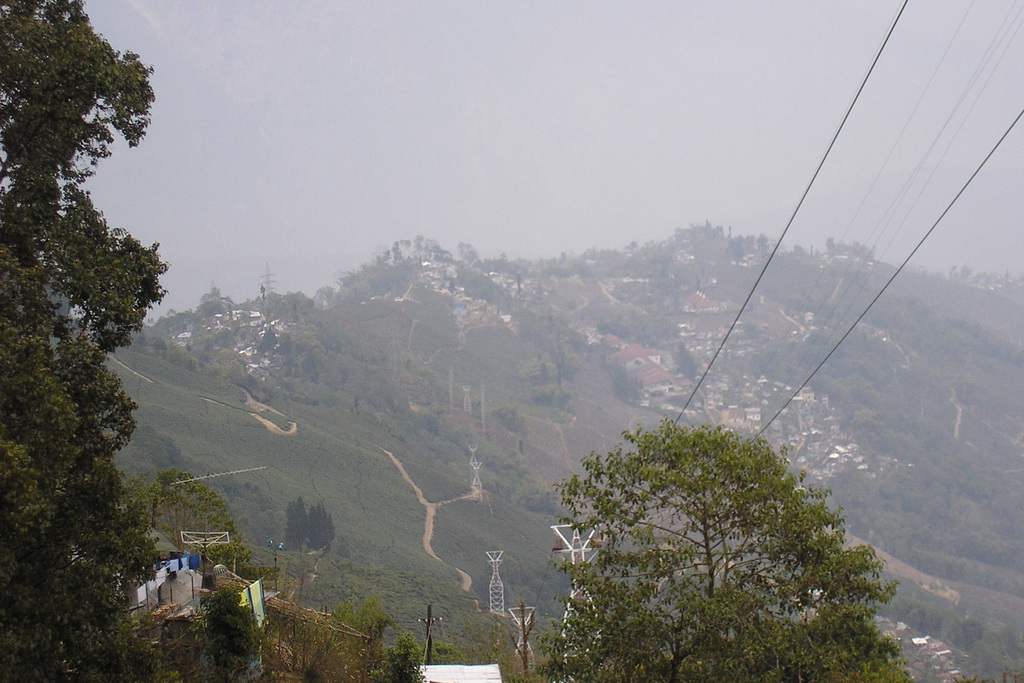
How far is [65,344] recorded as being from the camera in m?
6.20

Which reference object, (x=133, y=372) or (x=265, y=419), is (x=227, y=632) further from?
(x=133, y=372)

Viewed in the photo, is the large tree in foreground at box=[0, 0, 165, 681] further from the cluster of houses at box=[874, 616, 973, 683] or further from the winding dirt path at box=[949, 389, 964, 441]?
the winding dirt path at box=[949, 389, 964, 441]

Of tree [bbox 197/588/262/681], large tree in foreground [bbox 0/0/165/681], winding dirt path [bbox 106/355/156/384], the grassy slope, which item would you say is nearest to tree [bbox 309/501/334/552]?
the grassy slope

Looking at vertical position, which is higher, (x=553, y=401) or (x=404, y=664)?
(x=553, y=401)

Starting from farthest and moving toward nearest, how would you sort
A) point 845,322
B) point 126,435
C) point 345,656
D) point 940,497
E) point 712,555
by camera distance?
point 845,322
point 940,497
point 345,656
point 712,555
point 126,435

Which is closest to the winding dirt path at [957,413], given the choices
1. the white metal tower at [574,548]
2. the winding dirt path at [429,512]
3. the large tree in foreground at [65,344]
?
the winding dirt path at [429,512]

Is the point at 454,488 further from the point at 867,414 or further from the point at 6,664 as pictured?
the point at 867,414

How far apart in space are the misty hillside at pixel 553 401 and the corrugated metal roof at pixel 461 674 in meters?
5.25

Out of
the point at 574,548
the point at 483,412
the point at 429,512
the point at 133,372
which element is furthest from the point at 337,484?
the point at 483,412

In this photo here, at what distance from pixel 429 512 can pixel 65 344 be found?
138 feet

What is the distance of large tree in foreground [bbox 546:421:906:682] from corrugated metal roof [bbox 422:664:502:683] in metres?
4.54

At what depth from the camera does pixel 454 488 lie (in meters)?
52.6

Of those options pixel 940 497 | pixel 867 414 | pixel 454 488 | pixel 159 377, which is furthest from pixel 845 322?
pixel 159 377

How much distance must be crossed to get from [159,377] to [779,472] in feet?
159
